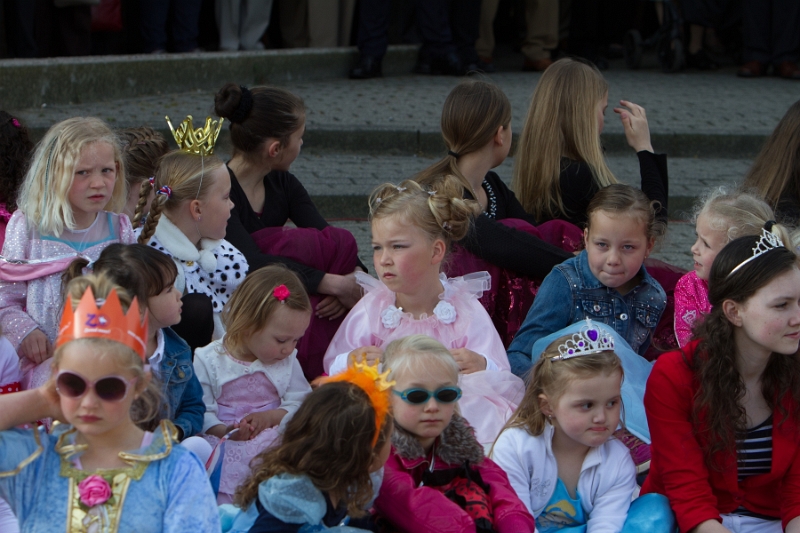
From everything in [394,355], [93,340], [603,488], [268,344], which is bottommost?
[603,488]

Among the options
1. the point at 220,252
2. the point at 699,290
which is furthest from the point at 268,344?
the point at 699,290

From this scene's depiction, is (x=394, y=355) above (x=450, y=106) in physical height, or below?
below

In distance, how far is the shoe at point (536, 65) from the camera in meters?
10.3

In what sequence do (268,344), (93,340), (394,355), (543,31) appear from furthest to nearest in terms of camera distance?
(543,31) → (268,344) → (394,355) → (93,340)

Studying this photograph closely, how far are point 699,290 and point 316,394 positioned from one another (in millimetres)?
1959

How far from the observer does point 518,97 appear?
28.9ft

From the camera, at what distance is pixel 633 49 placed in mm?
10867

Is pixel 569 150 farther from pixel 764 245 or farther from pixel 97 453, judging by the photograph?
pixel 97 453

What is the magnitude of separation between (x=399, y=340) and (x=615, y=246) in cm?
114

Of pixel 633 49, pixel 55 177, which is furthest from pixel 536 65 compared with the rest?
pixel 55 177

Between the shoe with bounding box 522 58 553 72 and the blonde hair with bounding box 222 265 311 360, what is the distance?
7342mm

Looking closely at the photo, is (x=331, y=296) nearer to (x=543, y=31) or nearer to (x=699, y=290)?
(x=699, y=290)

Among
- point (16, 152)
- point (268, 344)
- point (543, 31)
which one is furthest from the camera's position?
point (543, 31)

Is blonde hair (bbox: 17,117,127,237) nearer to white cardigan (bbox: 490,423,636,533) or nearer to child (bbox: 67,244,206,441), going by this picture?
child (bbox: 67,244,206,441)
